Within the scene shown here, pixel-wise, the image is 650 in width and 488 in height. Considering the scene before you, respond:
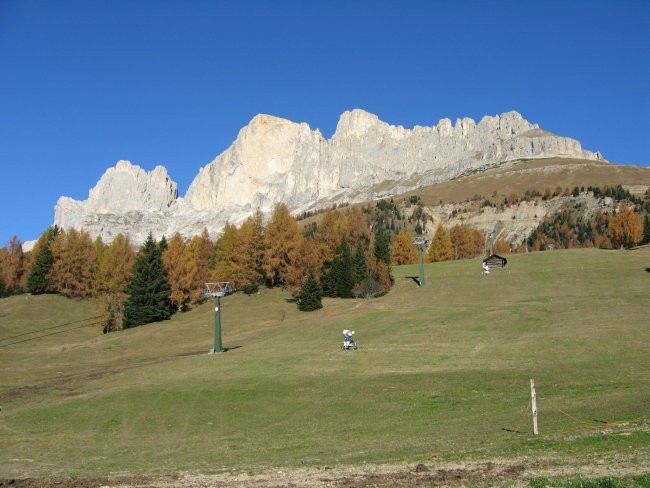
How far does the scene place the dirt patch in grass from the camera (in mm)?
13820

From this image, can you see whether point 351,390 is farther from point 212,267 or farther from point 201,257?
point 201,257

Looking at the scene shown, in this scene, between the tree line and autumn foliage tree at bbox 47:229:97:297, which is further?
autumn foliage tree at bbox 47:229:97:297

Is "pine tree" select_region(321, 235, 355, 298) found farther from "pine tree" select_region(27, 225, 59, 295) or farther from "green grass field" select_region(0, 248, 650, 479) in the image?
"pine tree" select_region(27, 225, 59, 295)

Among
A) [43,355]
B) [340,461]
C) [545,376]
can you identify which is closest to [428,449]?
[340,461]

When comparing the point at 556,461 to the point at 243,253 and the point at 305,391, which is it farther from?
the point at 243,253

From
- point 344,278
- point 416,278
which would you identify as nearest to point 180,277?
point 344,278

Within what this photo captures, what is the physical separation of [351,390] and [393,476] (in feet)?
61.6

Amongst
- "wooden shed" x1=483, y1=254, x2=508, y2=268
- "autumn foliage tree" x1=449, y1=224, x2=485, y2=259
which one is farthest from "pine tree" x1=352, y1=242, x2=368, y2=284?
"autumn foliage tree" x1=449, y1=224, x2=485, y2=259

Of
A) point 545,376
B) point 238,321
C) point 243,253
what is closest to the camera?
point 545,376

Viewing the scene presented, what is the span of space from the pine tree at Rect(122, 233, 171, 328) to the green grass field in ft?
34.6

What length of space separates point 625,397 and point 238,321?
61.4 meters

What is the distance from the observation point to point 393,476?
15070 mm

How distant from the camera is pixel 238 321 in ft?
267

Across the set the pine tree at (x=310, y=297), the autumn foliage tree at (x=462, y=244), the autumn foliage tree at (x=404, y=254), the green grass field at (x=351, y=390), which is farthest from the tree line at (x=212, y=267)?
the autumn foliage tree at (x=462, y=244)
